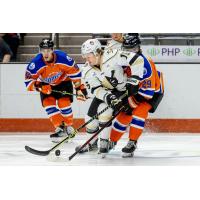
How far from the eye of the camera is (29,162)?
466 cm

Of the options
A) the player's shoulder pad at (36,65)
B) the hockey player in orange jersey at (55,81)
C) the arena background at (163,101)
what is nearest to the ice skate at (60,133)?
the hockey player in orange jersey at (55,81)

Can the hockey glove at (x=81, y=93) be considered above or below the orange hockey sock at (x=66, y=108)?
above

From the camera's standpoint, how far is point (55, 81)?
5.85 m

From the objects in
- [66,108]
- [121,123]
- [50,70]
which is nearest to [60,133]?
[66,108]

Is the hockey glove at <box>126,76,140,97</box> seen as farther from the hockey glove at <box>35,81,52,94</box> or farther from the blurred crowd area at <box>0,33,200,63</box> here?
the blurred crowd area at <box>0,33,200,63</box>

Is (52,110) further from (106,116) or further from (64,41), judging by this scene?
(64,41)

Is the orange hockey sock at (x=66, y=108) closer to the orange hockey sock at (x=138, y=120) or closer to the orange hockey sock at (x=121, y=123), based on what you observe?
the orange hockey sock at (x=121, y=123)

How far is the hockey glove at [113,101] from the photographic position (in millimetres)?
4574

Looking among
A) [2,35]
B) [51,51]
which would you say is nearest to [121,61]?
[51,51]

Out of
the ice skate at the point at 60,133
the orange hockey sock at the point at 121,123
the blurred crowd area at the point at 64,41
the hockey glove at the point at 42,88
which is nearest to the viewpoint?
the orange hockey sock at the point at 121,123

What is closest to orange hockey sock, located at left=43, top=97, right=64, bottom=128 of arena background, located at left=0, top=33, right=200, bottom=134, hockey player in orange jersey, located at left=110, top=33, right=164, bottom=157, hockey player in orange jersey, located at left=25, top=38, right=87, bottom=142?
hockey player in orange jersey, located at left=25, top=38, right=87, bottom=142

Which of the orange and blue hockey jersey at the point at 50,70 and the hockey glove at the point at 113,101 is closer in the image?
the hockey glove at the point at 113,101

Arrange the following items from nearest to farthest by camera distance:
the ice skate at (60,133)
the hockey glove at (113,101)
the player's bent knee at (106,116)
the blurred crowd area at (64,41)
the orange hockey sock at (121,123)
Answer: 1. the hockey glove at (113,101)
2. the player's bent knee at (106,116)
3. the orange hockey sock at (121,123)
4. the ice skate at (60,133)
5. the blurred crowd area at (64,41)

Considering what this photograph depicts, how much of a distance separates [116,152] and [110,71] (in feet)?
2.49
